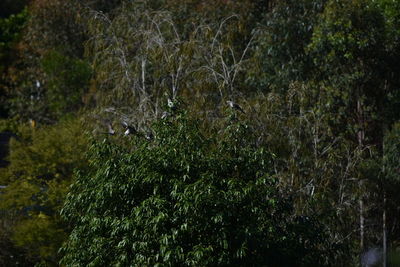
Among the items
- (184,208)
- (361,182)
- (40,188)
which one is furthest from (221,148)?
(40,188)

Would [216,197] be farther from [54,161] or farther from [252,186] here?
[54,161]

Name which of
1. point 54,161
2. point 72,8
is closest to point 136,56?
point 54,161

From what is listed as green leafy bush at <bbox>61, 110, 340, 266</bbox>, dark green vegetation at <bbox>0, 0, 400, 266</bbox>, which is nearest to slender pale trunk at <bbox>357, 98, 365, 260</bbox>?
dark green vegetation at <bbox>0, 0, 400, 266</bbox>

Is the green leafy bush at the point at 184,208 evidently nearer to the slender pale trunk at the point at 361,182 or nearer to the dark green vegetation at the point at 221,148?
the dark green vegetation at the point at 221,148

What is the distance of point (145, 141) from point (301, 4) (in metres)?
8.09

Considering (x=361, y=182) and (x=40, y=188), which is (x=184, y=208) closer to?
(x=40, y=188)

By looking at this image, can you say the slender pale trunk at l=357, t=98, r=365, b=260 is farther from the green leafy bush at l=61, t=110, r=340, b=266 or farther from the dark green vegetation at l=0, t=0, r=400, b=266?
the green leafy bush at l=61, t=110, r=340, b=266

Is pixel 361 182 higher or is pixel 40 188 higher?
pixel 361 182

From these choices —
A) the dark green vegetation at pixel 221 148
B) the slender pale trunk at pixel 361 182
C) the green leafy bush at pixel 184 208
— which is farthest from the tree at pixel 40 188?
the slender pale trunk at pixel 361 182

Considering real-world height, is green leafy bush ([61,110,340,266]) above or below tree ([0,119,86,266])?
above

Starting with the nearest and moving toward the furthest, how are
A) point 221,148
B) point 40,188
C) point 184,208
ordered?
point 184,208, point 221,148, point 40,188

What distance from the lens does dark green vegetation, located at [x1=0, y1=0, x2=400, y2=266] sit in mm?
10859

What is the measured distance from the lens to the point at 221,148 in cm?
1170

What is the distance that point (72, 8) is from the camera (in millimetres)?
25391
